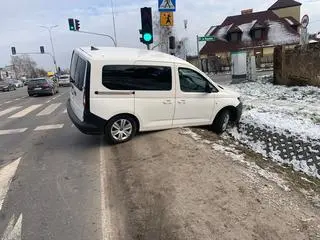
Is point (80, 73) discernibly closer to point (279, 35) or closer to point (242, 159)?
point (242, 159)

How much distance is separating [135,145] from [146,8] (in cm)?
661

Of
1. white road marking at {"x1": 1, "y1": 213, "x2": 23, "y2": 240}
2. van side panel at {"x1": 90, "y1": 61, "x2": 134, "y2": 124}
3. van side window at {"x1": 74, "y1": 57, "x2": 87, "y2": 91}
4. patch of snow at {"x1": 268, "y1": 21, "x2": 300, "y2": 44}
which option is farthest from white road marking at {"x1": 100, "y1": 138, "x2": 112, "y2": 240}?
patch of snow at {"x1": 268, "y1": 21, "x2": 300, "y2": 44}

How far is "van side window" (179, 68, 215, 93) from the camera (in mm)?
8172

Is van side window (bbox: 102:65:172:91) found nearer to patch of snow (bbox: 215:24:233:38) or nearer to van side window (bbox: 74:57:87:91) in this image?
van side window (bbox: 74:57:87:91)

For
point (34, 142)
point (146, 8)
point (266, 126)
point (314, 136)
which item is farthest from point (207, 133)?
point (146, 8)

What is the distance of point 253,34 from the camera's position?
55.7 metres

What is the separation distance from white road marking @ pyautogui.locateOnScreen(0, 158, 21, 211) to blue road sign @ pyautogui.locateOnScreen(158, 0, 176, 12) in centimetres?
749

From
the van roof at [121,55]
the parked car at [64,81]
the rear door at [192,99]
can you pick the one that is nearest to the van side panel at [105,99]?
the van roof at [121,55]

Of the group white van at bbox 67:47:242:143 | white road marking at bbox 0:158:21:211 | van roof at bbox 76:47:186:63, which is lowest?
white road marking at bbox 0:158:21:211

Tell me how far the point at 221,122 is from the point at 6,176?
5.25 meters

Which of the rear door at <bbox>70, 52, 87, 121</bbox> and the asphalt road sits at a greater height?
the rear door at <bbox>70, 52, 87, 121</bbox>

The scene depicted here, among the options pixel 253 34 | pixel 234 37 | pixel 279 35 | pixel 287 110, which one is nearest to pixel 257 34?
pixel 253 34

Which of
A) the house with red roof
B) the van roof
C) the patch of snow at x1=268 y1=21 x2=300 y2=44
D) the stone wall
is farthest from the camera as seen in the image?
the house with red roof

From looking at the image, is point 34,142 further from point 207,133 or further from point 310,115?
point 310,115
